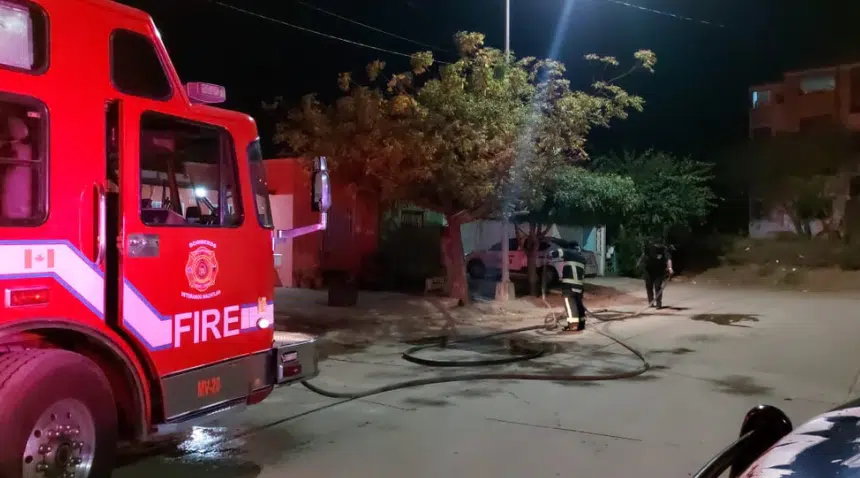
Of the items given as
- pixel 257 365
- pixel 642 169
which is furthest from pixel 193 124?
pixel 642 169

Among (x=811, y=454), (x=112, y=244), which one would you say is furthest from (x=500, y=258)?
(x=811, y=454)

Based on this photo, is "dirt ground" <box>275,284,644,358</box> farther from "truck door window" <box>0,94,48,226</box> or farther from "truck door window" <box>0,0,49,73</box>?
"truck door window" <box>0,0,49,73</box>

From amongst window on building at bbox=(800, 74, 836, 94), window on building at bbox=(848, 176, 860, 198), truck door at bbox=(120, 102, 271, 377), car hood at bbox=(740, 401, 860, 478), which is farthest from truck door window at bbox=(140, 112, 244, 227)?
window on building at bbox=(800, 74, 836, 94)

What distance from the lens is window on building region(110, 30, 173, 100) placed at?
4.64 m

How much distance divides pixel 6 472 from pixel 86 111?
2.05 metres

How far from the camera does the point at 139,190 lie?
471 cm

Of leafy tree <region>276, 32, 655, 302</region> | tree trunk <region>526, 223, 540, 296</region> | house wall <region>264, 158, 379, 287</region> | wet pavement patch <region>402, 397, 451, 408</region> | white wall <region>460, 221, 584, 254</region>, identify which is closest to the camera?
wet pavement patch <region>402, 397, 451, 408</region>

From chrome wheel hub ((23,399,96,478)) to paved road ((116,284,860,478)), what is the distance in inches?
48.4

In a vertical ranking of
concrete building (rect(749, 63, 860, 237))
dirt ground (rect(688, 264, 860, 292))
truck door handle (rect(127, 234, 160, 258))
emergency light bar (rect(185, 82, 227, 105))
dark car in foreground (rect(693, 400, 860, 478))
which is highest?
concrete building (rect(749, 63, 860, 237))

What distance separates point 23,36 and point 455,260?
43.9ft

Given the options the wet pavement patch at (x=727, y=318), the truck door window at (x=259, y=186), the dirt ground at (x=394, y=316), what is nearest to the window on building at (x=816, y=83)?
the dirt ground at (x=394, y=316)

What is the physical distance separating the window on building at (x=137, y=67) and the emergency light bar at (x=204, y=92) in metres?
0.34

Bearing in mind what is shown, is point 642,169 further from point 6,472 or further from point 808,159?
point 6,472

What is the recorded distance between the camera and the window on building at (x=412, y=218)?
2168 centimetres
